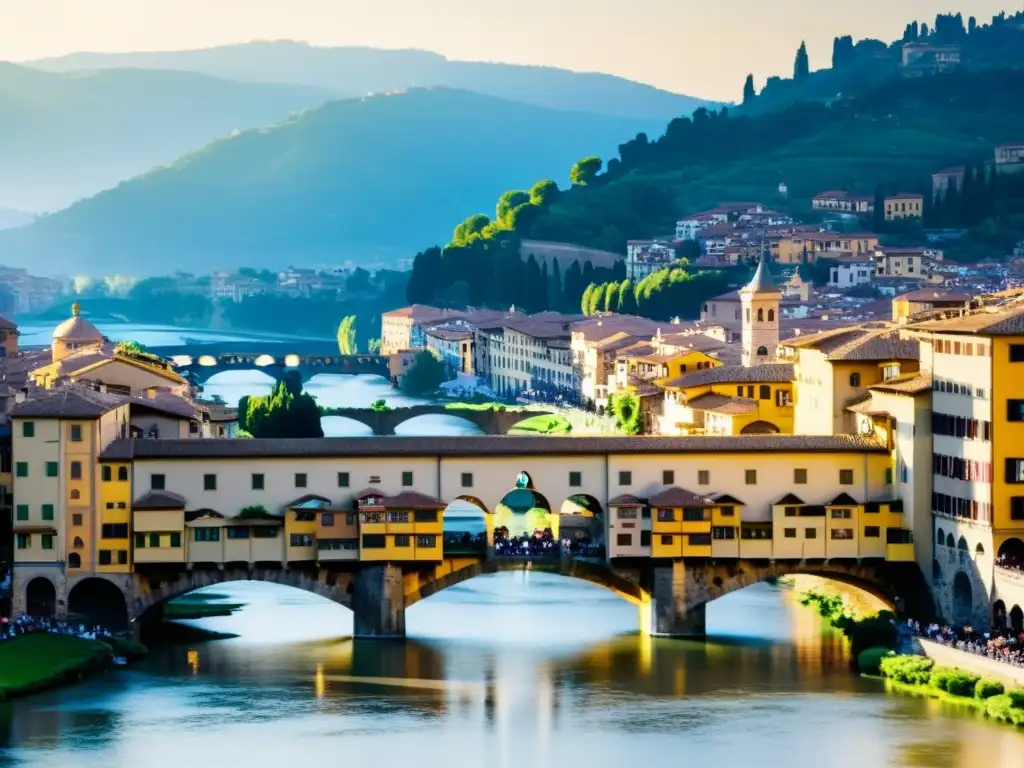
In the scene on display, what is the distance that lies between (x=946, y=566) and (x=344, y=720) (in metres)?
13.5

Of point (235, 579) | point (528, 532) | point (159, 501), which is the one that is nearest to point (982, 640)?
point (235, 579)

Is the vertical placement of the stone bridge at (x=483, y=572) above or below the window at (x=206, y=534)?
below

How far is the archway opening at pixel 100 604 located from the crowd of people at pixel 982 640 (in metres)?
15.6

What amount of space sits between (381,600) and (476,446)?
3.82 m

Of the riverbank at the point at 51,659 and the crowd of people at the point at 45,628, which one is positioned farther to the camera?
the crowd of people at the point at 45,628

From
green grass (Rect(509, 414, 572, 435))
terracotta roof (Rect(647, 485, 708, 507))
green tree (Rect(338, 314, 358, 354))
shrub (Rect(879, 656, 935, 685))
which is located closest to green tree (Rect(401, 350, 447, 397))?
green grass (Rect(509, 414, 572, 435))

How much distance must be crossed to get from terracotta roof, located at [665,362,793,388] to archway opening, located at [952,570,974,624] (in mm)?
18835

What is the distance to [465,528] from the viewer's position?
74.1 meters

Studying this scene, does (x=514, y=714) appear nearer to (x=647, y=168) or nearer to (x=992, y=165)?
(x=992, y=165)

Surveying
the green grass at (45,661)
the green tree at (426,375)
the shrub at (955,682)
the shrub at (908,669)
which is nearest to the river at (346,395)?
the green tree at (426,375)

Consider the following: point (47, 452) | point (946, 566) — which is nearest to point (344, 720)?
point (47, 452)

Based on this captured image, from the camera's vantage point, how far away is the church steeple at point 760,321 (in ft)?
298

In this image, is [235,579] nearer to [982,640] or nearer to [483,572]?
[483,572]

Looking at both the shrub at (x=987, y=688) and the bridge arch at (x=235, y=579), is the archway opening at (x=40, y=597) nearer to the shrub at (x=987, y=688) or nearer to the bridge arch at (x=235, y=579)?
the bridge arch at (x=235, y=579)
